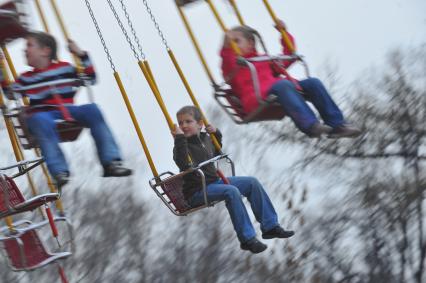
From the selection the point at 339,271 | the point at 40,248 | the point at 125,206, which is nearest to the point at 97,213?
the point at 125,206

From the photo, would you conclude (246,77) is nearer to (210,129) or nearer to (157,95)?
(210,129)

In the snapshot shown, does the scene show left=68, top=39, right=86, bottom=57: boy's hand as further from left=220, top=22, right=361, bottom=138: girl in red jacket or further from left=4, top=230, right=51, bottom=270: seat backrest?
left=4, top=230, right=51, bottom=270: seat backrest

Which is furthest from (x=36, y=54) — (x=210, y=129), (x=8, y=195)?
(x=210, y=129)

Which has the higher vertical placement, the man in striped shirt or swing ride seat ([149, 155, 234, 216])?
the man in striped shirt

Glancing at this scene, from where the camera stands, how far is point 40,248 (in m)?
10.5

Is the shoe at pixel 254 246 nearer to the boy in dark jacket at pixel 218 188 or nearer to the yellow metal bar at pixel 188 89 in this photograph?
the boy in dark jacket at pixel 218 188

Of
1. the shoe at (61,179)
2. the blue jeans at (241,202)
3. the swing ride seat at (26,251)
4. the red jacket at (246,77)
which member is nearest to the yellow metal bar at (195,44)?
the red jacket at (246,77)

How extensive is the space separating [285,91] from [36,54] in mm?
2140

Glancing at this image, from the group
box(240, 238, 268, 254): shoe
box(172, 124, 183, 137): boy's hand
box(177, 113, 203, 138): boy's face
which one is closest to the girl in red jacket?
box(177, 113, 203, 138): boy's face

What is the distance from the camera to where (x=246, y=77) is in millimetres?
8883

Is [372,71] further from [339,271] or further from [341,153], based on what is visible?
[339,271]

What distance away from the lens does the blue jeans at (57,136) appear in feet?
27.2

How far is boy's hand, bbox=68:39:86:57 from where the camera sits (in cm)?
880

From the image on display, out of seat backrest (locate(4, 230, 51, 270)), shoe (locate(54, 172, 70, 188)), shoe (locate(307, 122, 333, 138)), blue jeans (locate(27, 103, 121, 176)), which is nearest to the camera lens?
shoe (locate(54, 172, 70, 188))
